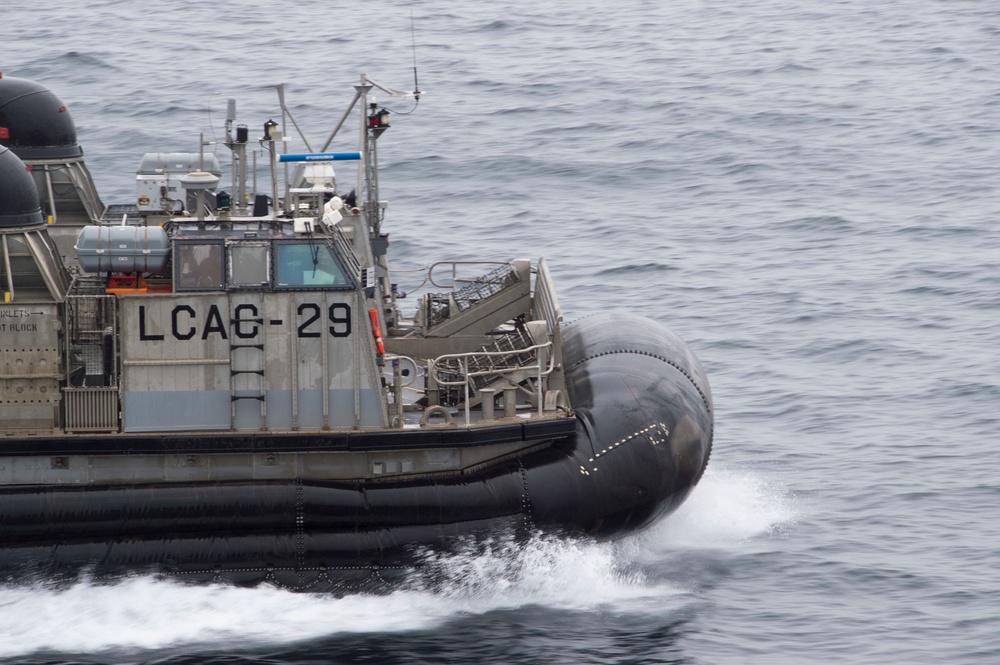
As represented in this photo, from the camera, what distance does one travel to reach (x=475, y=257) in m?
28.5

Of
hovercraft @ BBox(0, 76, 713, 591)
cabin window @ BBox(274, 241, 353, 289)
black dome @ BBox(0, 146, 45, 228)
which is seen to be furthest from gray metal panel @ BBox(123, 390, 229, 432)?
black dome @ BBox(0, 146, 45, 228)

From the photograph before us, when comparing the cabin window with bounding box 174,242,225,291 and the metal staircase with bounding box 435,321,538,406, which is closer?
the cabin window with bounding box 174,242,225,291

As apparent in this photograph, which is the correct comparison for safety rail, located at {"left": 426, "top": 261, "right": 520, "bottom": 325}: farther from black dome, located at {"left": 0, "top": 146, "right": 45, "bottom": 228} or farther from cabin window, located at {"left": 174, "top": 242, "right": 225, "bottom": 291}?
black dome, located at {"left": 0, "top": 146, "right": 45, "bottom": 228}

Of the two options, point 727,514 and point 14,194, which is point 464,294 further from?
point 14,194

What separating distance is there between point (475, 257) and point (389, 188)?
6.50 metres

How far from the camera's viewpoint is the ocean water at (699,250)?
49.4 ft

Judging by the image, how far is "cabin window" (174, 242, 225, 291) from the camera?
50.6 ft

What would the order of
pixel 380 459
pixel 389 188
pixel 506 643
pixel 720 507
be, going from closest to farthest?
pixel 506 643, pixel 380 459, pixel 720 507, pixel 389 188

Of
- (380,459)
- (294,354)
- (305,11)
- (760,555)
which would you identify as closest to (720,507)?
(760,555)

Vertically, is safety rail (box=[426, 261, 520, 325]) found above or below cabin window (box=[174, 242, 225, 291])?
below

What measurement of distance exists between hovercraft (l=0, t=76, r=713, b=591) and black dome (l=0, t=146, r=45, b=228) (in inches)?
0.9

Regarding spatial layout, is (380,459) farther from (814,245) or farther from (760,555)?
(814,245)

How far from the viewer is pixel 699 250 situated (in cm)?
2994

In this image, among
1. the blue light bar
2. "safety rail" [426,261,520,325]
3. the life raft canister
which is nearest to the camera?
the life raft canister
